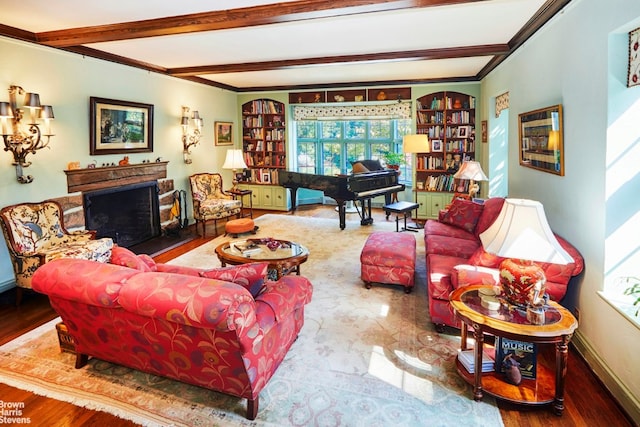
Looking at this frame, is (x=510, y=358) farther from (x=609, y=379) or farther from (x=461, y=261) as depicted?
(x=461, y=261)

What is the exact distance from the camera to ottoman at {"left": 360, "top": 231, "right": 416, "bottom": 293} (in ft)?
13.3

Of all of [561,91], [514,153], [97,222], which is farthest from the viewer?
[97,222]

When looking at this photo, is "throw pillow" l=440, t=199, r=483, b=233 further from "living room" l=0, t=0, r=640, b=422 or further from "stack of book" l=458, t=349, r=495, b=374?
"stack of book" l=458, t=349, r=495, b=374

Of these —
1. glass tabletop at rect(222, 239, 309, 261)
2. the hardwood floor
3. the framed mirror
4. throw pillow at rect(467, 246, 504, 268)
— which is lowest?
the hardwood floor

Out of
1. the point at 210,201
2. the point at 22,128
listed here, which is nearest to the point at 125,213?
the point at 210,201

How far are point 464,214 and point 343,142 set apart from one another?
196 inches

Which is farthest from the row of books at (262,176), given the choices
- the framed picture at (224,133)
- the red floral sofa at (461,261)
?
the red floral sofa at (461,261)

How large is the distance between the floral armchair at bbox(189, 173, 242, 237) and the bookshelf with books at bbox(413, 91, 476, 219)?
147 inches

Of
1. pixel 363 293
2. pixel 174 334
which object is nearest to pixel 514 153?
pixel 363 293

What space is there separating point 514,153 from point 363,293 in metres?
2.83

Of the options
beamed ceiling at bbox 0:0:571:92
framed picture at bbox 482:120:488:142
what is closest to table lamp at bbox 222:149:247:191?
beamed ceiling at bbox 0:0:571:92

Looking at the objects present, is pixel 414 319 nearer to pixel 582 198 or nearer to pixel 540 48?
pixel 582 198

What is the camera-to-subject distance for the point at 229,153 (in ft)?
24.0

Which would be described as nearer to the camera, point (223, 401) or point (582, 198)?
point (223, 401)
